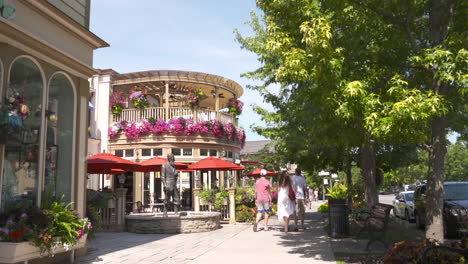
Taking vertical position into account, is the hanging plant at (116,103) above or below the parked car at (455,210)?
above

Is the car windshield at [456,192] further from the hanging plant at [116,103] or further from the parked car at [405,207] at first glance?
the hanging plant at [116,103]

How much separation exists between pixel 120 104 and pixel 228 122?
251 inches

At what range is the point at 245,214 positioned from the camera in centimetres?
1561

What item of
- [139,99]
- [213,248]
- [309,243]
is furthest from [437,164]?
[139,99]

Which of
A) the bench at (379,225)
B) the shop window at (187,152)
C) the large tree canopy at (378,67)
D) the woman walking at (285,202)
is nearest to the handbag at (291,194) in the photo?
the woman walking at (285,202)

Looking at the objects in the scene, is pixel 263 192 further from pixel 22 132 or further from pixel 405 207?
pixel 405 207

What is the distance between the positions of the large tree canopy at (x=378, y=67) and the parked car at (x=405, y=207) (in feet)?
32.1

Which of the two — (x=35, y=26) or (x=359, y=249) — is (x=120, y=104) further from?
(x=359, y=249)

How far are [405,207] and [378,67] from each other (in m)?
11.9

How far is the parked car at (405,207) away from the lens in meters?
16.5

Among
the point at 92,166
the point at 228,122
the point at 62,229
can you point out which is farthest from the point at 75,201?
the point at 228,122

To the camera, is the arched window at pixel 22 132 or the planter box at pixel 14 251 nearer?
the planter box at pixel 14 251

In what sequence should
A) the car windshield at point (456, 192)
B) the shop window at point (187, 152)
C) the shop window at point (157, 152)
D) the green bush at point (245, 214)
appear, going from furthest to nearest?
the shop window at point (187, 152) < the shop window at point (157, 152) < the green bush at point (245, 214) < the car windshield at point (456, 192)

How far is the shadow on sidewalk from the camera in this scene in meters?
8.02
